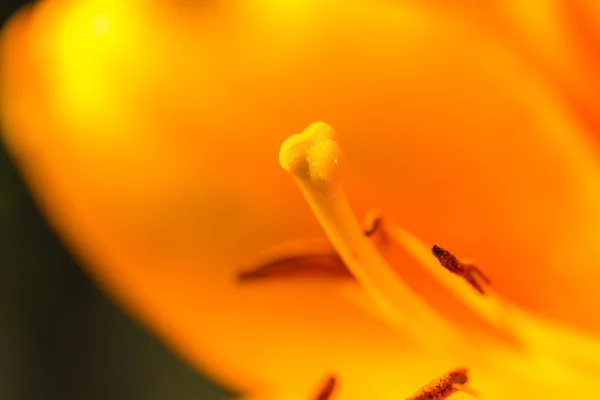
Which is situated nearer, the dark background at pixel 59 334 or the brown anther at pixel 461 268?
the brown anther at pixel 461 268

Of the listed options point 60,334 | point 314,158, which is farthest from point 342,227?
point 60,334

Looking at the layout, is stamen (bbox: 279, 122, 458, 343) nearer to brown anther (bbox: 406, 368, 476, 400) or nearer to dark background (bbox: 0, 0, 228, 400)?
brown anther (bbox: 406, 368, 476, 400)

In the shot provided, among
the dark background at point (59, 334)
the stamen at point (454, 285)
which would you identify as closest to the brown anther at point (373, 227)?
the stamen at point (454, 285)

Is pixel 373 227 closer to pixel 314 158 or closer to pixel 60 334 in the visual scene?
pixel 314 158

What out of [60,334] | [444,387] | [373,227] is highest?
[60,334]

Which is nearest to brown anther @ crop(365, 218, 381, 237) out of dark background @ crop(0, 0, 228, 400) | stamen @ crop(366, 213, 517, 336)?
stamen @ crop(366, 213, 517, 336)

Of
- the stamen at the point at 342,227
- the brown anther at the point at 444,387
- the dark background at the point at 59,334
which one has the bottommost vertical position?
the brown anther at the point at 444,387

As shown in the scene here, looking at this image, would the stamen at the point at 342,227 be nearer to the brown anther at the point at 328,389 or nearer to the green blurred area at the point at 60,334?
the brown anther at the point at 328,389
